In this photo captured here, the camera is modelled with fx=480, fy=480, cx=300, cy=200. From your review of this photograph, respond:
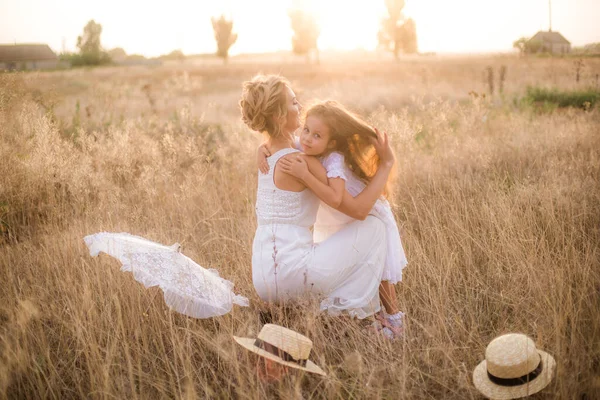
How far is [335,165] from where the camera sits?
2535 mm

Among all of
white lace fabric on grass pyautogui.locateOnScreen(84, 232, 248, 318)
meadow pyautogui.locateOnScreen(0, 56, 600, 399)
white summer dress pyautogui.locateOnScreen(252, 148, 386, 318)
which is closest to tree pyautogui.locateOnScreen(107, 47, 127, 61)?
meadow pyautogui.locateOnScreen(0, 56, 600, 399)

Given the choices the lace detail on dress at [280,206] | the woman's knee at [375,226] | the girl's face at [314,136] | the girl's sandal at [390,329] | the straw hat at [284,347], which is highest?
the girl's face at [314,136]

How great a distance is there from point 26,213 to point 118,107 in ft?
24.4

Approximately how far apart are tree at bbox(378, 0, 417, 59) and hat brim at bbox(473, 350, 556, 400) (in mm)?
55295

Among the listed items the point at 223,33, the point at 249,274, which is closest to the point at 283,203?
the point at 249,274

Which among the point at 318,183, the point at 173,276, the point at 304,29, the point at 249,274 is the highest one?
the point at 304,29

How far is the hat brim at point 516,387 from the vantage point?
1.77m

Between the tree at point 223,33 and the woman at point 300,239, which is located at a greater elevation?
the tree at point 223,33

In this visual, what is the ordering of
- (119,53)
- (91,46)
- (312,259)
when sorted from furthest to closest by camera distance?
(119,53), (91,46), (312,259)

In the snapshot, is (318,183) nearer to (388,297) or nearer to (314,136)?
(314,136)

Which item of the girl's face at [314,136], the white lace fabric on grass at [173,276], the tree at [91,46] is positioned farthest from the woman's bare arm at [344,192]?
the tree at [91,46]

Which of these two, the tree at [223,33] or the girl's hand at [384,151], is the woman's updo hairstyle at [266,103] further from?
the tree at [223,33]

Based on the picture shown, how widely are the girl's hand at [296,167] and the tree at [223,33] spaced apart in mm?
60801

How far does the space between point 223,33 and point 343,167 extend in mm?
62328
